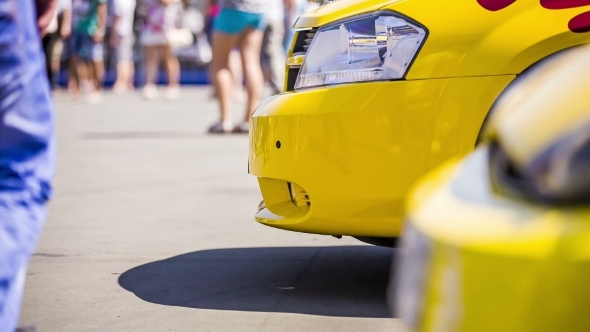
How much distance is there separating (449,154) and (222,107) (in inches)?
278

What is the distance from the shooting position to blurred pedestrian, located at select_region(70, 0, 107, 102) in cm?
1789

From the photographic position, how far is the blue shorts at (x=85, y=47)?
18172 millimetres

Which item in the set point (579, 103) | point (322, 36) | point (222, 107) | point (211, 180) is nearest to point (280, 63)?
point (222, 107)

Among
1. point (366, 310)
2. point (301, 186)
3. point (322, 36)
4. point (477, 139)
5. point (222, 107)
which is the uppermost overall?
point (322, 36)

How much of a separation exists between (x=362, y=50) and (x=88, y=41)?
15.0 m

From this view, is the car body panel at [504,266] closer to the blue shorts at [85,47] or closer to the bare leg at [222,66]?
the bare leg at [222,66]

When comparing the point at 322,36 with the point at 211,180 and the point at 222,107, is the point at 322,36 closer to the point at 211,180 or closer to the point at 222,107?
the point at 211,180

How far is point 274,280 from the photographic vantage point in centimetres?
425

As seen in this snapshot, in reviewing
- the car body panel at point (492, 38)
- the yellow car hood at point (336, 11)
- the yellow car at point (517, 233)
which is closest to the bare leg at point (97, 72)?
the yellow car hood at point (336, 11)

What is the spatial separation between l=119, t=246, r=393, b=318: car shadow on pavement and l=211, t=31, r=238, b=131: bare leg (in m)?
5.09

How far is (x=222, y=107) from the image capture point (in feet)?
34.3

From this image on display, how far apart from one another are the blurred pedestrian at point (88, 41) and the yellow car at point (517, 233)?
1606 cm

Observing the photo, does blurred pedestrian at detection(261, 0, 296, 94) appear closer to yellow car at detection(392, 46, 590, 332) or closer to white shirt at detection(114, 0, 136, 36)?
white shirt at detection(114, 0, 136, 36)

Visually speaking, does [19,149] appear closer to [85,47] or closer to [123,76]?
[85,47]
